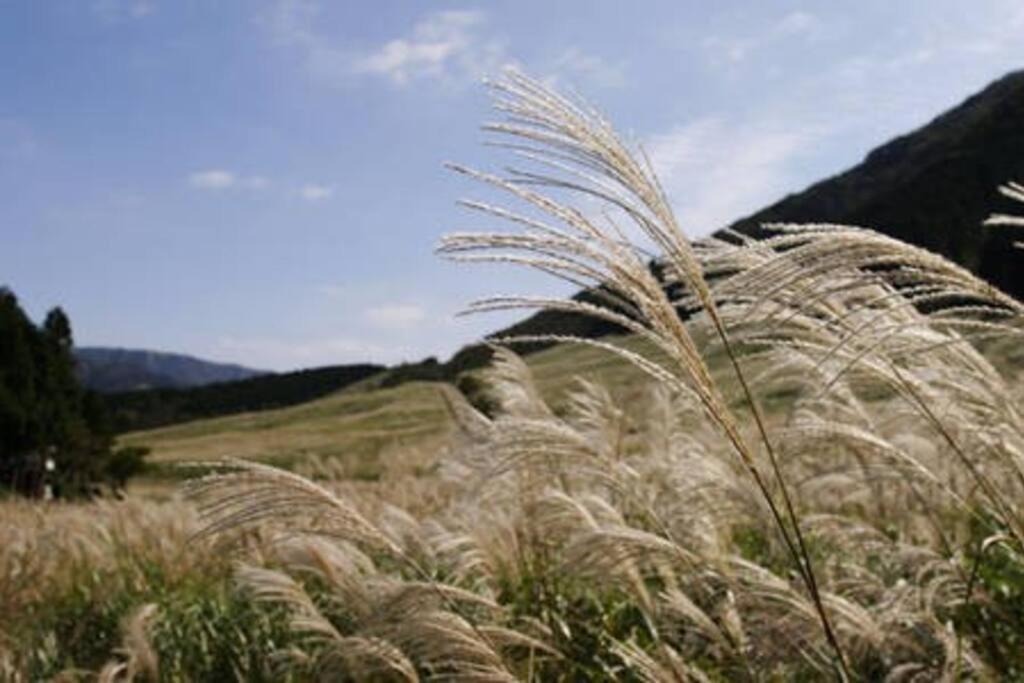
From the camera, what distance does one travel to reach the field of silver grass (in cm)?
234

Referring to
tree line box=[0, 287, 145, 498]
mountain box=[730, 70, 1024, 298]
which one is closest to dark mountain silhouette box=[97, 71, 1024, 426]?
mountain box=[730, 70, 1024, 298]

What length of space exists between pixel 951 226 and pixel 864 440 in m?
92.1

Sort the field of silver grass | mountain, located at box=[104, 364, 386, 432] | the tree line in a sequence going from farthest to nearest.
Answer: mountain, located at box=[104, 364, 386, 432]
the tree line
the field of silver grass

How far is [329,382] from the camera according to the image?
145750 mm

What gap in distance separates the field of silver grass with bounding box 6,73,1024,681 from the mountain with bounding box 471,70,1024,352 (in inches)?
1856

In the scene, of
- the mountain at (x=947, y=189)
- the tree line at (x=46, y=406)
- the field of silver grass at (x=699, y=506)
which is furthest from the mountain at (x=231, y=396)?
the field of silver grass at (x=699, y=506)

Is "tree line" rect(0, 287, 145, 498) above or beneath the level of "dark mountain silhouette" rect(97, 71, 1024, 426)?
beneath

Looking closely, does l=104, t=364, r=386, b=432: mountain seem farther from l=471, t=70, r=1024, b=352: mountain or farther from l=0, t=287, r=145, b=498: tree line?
l=0, t=287, r=145, b=498: tree line

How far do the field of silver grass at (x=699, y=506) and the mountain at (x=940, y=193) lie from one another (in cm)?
4713

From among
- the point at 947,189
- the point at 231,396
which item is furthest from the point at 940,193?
the point at 231,396

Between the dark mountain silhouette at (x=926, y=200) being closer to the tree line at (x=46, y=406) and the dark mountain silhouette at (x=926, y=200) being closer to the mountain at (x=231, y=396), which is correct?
the mountain at (x=231, y=396)

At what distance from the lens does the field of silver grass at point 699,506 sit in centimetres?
234

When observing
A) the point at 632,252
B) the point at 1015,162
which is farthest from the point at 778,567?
the point at 1015,162

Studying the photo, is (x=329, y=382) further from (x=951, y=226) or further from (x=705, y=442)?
(x=705, y=442)
